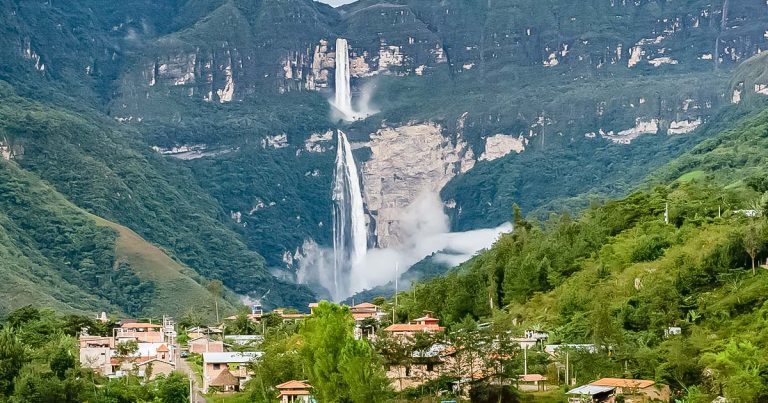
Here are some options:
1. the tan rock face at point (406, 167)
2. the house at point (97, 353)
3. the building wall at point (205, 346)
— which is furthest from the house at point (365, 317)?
the tan rock face at point (406, 167)

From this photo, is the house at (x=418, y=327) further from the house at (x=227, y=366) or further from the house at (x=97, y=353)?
the house at (x=97, y=353)

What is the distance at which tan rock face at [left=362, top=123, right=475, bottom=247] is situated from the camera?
613 ft

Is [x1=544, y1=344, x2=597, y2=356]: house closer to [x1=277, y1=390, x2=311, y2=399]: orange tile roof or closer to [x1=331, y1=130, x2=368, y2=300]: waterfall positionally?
[x1=277, y1=390, x2=311, y2=399]: orange tile roof

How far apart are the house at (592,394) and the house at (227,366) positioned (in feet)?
50.1

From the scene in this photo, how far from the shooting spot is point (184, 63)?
19538 centimetres

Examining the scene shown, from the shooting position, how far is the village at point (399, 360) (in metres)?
56.0

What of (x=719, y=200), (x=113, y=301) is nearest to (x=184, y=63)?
(x=113, y=301)

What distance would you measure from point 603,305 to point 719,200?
56.2ft

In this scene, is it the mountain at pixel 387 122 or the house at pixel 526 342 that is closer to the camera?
the house at pixel 526 342

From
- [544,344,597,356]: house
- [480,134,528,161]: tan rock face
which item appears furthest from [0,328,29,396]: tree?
[480,134,528,161]: tan rock face

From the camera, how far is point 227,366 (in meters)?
67.8

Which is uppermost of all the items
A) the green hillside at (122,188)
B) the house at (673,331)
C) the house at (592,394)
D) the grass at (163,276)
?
the green hillside at (122,188)

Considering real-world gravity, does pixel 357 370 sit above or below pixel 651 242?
below

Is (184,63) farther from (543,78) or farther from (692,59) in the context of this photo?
(692,59)
